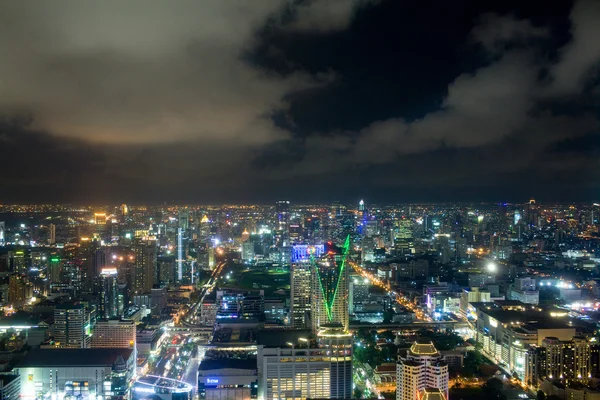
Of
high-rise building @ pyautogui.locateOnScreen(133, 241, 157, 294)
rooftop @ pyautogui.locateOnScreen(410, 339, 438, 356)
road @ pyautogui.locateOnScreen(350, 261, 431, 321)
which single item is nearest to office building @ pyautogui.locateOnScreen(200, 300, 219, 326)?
high-rise building @ pyautogui.locateOnScreen(133, 241, 157, 294)

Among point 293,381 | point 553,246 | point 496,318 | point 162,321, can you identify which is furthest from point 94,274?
point 553,246

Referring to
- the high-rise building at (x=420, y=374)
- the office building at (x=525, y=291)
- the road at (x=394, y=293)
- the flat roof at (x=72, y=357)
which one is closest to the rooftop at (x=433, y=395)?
the high-rise building at (x=420, y=374)

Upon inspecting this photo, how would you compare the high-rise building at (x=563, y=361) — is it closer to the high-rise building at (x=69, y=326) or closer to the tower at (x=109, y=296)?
the high-rise building at (x=69, y=326)

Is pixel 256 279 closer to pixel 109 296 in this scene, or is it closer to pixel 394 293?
pixel 394 293

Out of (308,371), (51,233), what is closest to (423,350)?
(308,371)

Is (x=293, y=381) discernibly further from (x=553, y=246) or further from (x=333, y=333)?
(x=553, y=246)
